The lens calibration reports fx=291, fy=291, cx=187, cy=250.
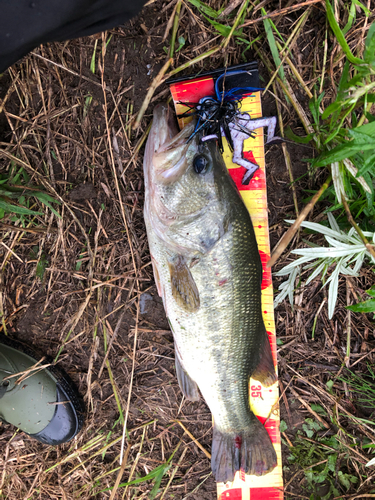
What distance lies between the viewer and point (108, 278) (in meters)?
2.63

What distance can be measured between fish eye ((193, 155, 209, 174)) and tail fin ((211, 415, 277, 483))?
2000 millimetres

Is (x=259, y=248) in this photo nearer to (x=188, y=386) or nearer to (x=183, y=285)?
(x=183, y=285)

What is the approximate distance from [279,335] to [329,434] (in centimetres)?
104

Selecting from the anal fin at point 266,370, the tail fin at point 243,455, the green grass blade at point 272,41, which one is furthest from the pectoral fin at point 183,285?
the green grass blade at point 272,41

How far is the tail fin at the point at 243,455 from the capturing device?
7.77 ft

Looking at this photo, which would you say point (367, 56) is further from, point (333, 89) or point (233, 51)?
point (233, 51)

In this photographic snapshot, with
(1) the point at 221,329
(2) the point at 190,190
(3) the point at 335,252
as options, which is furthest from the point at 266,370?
(2) the point at 190,190

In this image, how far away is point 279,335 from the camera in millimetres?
2719

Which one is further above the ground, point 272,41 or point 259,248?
point 272,41

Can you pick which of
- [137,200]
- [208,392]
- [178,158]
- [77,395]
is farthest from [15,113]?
[208,392]

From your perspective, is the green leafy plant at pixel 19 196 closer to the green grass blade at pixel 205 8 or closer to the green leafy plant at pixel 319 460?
the green grass blade at pixel 205 8

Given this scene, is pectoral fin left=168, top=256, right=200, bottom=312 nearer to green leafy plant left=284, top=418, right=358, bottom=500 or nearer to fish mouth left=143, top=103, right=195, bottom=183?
fish mouth left=143, top=103, right=195, bottom=183

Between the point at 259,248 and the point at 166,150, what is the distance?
111 cm

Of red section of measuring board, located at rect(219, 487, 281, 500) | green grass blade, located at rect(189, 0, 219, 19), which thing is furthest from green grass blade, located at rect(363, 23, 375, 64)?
red section of measuring board, located at rect(219, 487, 281, 500)
